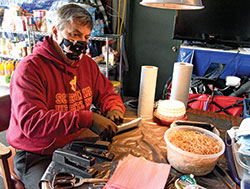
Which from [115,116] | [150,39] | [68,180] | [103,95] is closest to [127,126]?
[115,116]

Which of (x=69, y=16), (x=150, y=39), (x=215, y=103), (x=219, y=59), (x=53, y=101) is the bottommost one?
(x=215, y=103)

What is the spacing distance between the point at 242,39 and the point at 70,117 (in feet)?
8.32

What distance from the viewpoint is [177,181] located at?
0.77 meters

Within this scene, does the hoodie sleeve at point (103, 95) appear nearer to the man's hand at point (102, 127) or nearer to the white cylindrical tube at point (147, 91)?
the white cylindrical tube at point (147, 91)

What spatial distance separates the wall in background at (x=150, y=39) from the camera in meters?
3.21

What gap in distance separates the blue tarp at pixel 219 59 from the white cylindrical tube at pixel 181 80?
1367 mm

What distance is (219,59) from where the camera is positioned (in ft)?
8.36

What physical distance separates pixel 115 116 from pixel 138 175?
474 millimetres

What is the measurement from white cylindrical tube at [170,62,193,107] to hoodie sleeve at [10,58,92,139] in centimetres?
66

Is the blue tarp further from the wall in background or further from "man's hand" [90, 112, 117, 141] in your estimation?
"man's hand" [90, 112, 117, 141]

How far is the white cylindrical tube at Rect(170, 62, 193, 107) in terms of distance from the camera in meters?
1.34

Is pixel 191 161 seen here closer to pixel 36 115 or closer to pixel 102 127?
pixel 102 127

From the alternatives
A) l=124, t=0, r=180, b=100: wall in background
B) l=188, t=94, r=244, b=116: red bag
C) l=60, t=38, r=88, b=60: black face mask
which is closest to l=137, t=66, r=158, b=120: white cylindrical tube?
l=60, t=38, r=88, b=60: black face mask

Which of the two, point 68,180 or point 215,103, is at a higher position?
point 68,180
